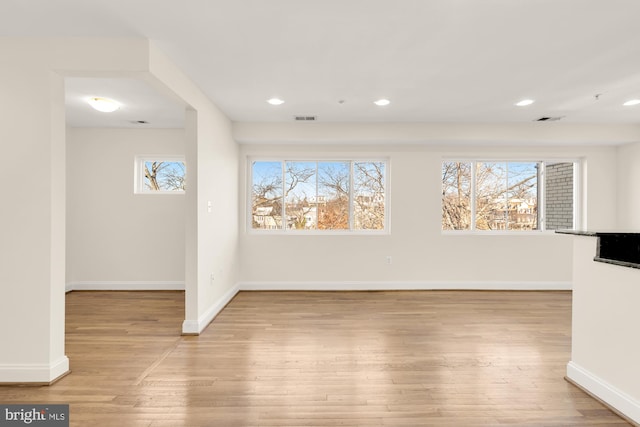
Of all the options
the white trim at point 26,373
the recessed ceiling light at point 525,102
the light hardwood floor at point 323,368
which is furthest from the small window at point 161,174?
the recessed ceiling light at point 525,102

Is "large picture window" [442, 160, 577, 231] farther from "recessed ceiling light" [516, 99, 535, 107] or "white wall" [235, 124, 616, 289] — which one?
"recessed ceiling light" [516, 99, 535, 107]

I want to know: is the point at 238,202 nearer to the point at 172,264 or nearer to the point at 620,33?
the point at 172,264

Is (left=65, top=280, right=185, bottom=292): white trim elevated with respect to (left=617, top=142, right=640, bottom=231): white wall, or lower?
lower

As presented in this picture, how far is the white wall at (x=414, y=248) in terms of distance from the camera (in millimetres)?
5395

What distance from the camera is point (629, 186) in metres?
5.19

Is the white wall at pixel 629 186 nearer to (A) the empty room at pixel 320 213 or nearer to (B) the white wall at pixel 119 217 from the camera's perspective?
(A) the empty room at pixel 320 213

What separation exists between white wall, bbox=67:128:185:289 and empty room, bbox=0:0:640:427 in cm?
3

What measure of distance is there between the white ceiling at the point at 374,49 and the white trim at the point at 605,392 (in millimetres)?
2380

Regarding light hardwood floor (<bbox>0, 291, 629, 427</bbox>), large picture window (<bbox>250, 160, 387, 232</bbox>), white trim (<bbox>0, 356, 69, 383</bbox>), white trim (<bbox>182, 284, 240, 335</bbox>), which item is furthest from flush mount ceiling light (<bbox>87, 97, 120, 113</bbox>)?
white trim (<bbox>0, 356, 69, 383</bbox>)

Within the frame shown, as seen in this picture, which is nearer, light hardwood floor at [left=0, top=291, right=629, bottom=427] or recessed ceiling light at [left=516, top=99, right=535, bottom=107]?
light hardwood floor at [left=0, top=291, right=629, bottom=427]

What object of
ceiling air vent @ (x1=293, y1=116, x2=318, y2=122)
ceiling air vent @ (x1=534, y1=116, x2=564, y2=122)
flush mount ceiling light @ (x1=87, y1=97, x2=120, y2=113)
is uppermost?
ceiling air vent @ (x1=534, y1=116, x2=564, y2=122)

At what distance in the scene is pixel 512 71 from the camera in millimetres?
3129

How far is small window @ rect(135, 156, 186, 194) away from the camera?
5.47m

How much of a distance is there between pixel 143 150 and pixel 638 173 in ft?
24.5
